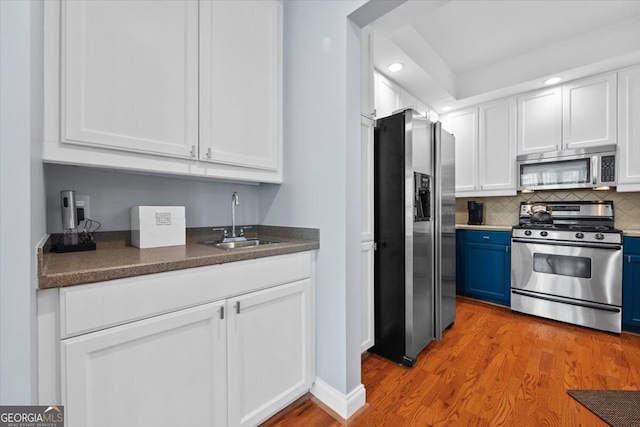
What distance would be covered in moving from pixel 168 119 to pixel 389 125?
56.6 inches

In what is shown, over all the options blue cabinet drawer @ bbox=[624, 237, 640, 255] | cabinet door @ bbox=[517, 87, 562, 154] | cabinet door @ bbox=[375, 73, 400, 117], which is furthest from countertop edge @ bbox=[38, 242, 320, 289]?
cabinet door @ bbox=[517, 87, 562, 154]

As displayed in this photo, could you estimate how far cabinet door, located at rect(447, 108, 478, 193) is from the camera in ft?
11.8

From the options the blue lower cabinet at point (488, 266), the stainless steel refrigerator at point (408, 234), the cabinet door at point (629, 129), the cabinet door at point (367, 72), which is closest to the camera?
the cabinet door at point (367, 72)

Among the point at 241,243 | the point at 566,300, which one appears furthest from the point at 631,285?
the point at 241,243

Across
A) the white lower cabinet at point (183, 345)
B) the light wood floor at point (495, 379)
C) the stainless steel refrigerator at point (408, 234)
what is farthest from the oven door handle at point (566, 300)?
the white lower cabinet at point (183, 345)

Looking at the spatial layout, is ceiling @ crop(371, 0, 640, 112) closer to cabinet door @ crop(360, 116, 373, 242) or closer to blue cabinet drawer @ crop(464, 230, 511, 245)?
cabinet door @ crop(360, 116, 373, 242)

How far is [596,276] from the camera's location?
2570 millimetres

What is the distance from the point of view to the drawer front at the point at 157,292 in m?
0.85

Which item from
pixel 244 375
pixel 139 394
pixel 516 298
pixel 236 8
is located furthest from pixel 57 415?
pixel 516 298

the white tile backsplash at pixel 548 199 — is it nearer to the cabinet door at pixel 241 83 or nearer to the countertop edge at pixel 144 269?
the cabinet door at pixel 241 83

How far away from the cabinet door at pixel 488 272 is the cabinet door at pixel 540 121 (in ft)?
4.02

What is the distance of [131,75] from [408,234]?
1.81 meters

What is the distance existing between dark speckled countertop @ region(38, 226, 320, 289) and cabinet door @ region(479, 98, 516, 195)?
2.91 m

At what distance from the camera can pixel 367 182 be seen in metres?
1.95
